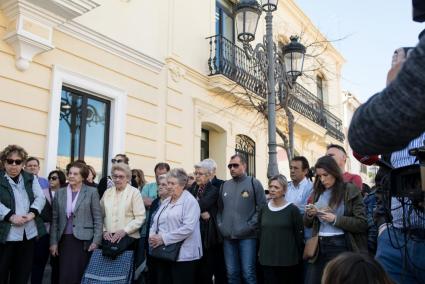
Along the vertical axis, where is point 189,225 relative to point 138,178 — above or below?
below

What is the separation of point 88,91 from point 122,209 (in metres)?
3.49

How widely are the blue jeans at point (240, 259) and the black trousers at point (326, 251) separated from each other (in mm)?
1425

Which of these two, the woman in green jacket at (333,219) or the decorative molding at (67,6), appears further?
the decorative molding at (67,6)

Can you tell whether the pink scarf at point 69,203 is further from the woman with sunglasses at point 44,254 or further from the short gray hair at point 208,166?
the short gray hair at point 208,166

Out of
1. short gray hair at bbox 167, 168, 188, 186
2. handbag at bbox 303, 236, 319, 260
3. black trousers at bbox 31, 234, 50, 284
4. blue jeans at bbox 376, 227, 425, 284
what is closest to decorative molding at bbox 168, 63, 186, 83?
short gray hair at bbox 167, 168, 188, 186

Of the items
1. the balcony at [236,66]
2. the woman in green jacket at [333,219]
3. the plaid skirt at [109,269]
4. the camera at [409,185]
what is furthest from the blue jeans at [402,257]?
the balcony at [236,66]

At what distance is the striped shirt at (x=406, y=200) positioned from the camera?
204cm

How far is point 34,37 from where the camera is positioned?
23.3 feet

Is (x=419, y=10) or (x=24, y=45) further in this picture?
(x=24, y=45)

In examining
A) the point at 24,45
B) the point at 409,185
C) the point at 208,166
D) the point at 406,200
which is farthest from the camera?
the point at 24,45

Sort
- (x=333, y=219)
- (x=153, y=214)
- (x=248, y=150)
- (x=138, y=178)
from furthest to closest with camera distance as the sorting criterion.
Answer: (x=248, y=150) < (x=138, y=178) < (x=153, y=214) < (x=333, y=219)

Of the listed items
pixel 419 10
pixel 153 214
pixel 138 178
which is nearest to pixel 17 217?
pixel 153 214

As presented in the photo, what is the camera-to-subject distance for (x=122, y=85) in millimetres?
9094

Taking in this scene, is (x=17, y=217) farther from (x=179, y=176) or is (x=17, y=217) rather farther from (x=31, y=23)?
(x=31, y=23)
